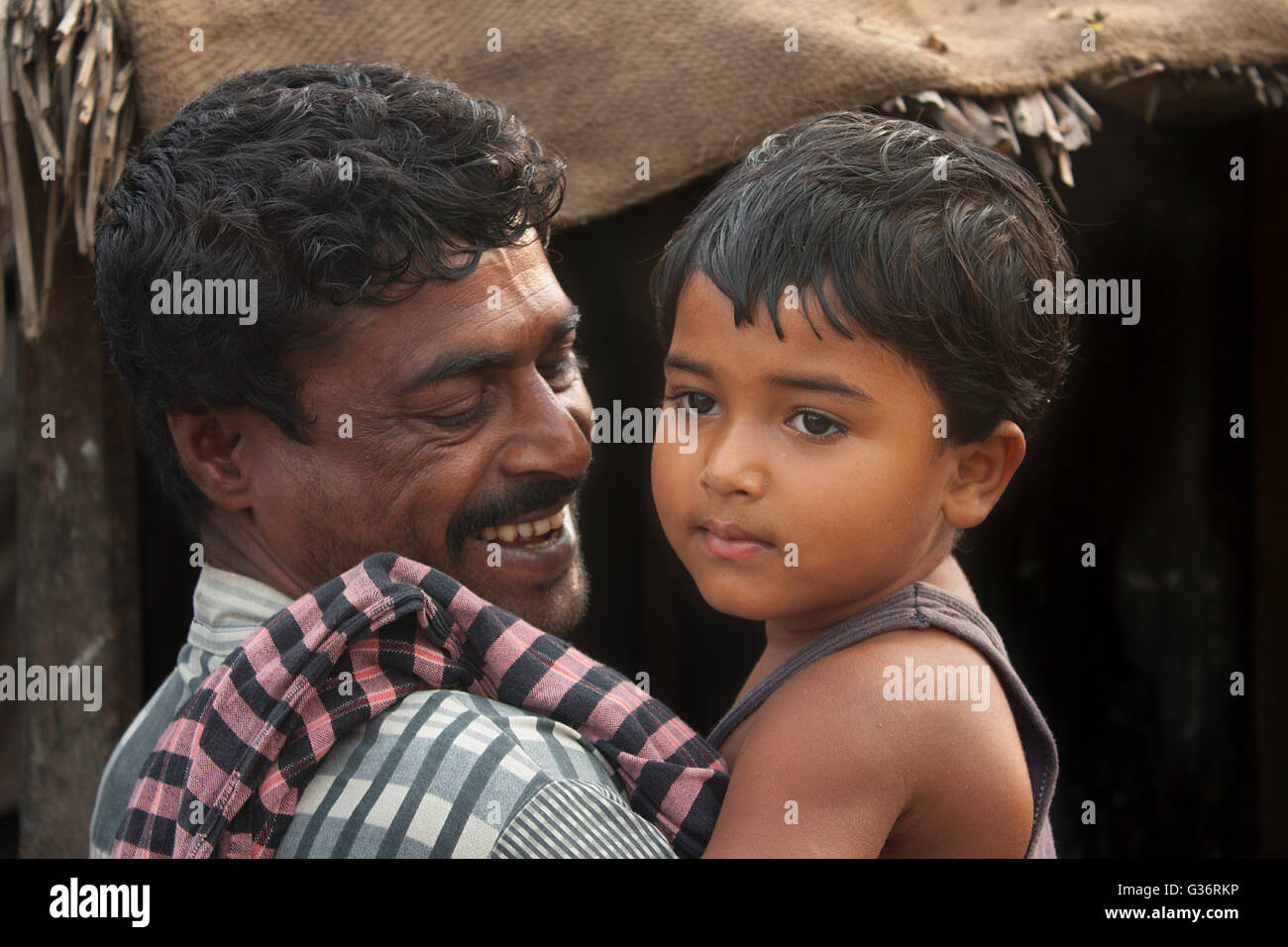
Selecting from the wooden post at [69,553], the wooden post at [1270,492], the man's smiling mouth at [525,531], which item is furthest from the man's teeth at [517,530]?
the wooden post at [1270,492]

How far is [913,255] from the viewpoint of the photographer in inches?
63.9

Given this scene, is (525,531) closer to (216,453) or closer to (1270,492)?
(216,453)

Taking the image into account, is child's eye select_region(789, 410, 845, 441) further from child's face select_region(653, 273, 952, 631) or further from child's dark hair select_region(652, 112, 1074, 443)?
child's dark hair select_region(652, 112, 1074, 443)

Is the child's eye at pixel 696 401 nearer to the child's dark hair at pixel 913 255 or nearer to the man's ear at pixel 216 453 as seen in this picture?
the child's dark hair at pixel 913 255

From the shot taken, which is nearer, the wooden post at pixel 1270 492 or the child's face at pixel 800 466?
the child's face at pixel 800 466

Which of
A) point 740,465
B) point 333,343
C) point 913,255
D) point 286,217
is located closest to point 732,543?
point 740,465

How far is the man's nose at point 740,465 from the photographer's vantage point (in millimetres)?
1648

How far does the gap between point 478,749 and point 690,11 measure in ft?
6.25

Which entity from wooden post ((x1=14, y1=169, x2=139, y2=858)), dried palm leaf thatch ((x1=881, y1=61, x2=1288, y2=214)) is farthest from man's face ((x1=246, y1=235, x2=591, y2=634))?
wooden post ((x1=14, y1=169, x2=139, y2=858))

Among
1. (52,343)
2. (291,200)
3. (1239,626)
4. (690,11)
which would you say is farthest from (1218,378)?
(52,343)

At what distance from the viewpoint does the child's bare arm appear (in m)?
1.56

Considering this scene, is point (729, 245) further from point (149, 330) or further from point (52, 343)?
point (52, 343)

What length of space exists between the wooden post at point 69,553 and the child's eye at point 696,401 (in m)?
1.97

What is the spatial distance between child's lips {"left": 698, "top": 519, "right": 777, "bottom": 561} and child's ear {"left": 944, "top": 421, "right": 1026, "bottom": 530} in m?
0.30
